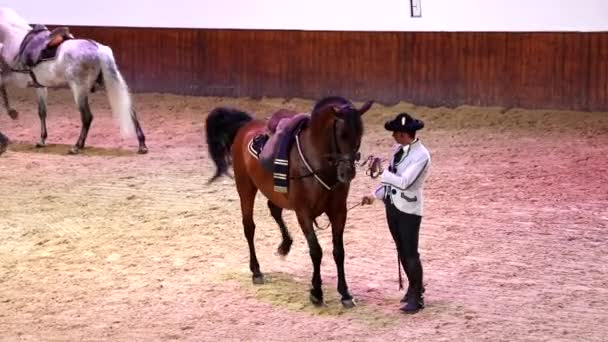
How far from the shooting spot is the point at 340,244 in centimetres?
557

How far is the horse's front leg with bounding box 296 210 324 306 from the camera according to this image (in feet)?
18.1

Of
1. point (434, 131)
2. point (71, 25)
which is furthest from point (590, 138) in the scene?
point (71, 25)

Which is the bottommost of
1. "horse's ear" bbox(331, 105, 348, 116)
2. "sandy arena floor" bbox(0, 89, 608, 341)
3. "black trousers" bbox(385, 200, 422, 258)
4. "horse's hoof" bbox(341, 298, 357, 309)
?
"sandy arena floor" bbox(0, 89, 608, 341)

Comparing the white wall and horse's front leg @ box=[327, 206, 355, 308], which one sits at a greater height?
the white wall

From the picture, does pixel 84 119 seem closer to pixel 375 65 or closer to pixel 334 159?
pixel 375 65

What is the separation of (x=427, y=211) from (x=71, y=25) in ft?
30.3

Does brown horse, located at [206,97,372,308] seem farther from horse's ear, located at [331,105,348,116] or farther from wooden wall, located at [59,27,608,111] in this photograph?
wooden wall, located at [59,27,608,111]

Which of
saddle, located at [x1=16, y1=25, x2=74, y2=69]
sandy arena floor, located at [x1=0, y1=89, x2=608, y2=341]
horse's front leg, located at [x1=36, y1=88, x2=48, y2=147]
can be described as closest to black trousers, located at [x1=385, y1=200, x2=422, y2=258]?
sandy arena floor, located at [x1=0, y1=89, x2=608, y2=341]

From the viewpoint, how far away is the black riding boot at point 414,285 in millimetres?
5465

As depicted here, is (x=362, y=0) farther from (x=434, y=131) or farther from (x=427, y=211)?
(x=427, y=211)

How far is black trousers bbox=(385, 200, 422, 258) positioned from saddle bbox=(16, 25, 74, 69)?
6947 millimetres

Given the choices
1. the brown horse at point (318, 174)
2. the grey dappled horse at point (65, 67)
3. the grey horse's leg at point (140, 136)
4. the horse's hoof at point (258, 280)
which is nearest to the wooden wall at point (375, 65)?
the grey dappled horse at point (65, 67)

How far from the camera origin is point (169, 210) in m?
8.23

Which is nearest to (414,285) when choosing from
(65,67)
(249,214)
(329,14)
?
(249,214)
